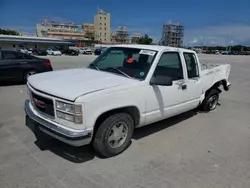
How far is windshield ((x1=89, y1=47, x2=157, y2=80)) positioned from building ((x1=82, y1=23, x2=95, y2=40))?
130918 millimetres

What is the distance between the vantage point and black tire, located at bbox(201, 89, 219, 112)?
6.05 meters

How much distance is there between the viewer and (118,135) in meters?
3.59

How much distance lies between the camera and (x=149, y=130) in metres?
4.70

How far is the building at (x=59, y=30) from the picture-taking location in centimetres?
11794

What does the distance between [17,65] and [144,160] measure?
7.48m

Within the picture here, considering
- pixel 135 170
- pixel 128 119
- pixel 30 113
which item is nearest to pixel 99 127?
pixel 128 119

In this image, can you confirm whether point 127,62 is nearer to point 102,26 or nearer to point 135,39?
point 102,26

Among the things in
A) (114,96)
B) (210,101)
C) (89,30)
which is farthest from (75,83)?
(89,30)

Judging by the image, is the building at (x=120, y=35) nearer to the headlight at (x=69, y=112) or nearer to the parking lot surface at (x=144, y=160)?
the parking lot surface at (x=144, y=160)

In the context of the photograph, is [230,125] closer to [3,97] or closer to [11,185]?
[11,185]

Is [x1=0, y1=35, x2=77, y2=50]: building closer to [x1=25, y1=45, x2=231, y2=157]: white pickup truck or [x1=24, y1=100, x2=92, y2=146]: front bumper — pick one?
[x1=25, y1=45, x2=231, y2=157]: white pickup truck

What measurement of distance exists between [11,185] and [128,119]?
1.86 meters

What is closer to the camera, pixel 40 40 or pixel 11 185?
pixel 11 185

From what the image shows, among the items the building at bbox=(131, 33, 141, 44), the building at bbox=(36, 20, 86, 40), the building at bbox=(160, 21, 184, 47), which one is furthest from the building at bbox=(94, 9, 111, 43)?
the building at bbox=(160, 21, 184, 47)
